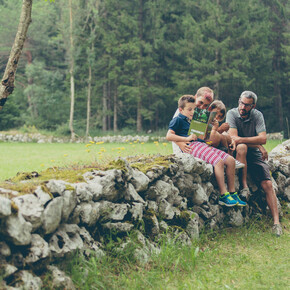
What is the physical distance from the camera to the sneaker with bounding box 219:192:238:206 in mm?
4438

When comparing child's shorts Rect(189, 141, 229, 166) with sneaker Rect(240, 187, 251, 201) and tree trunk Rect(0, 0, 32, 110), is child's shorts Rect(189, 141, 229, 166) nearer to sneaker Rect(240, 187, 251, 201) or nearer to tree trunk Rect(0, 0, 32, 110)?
sneaker Rect(240, 187, 251, 201)

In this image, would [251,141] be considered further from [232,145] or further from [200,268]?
[200,268]

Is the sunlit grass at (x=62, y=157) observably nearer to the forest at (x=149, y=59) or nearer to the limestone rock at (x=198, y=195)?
the limestone rock at (x=198, y=195)

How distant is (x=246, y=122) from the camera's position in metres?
5.25

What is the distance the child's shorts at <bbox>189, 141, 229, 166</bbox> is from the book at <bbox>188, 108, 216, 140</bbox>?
0.31 m

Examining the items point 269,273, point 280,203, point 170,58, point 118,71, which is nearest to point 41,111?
point 118,71

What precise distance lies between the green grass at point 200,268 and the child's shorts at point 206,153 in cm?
96

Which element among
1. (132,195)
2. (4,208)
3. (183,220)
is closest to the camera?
(4,208)

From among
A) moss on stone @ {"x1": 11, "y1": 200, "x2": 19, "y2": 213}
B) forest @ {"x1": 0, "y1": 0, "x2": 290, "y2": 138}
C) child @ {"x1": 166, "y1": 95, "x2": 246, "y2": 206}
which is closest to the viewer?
moss on stone @ {"x1": 11, "y1": 200, "x2": 19, "y2": 213}

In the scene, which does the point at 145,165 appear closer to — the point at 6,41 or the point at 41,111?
the point at 41,111

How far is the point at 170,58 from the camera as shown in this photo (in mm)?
27734

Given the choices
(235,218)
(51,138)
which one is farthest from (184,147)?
(51,138)

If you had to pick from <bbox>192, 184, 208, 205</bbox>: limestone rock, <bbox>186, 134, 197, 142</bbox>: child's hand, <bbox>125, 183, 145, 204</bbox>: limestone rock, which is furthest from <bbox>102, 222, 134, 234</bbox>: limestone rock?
<bbox>186, 134, 197, 142</bbox>: child's hand

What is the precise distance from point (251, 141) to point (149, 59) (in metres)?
21.0
